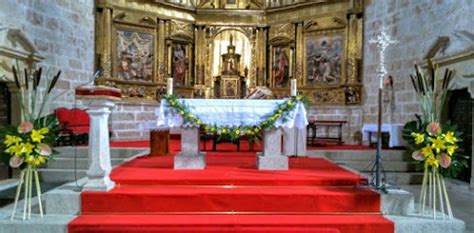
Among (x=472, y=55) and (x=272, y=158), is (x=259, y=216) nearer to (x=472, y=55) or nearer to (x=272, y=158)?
(x=272, y=158)

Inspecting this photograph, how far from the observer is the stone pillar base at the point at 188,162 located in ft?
20.3

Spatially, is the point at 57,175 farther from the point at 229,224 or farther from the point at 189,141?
the point at 229,224

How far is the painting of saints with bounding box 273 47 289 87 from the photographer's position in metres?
12.7

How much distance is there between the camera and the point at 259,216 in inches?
190

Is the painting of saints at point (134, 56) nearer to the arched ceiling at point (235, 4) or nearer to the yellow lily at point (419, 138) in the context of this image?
the arched ceiling at point (235, 4)

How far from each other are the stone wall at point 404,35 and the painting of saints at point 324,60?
0.77 metres

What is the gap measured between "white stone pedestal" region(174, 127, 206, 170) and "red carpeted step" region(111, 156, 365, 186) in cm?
14

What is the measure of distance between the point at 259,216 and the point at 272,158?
1.49 metres

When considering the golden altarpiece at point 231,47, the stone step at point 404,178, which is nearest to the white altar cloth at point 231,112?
the stone step at point 404,178

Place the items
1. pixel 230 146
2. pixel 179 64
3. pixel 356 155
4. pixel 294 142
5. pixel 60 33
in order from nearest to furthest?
pixel 294 142 < pixel 356 155 < pixel 60 33 < pixel 230 146 < pixel 179 64

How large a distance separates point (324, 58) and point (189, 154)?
697cm

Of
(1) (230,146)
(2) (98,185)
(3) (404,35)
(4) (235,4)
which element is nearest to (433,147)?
(2) (98,185)

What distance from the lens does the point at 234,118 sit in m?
6.15

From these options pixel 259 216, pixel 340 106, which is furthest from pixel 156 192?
pixel 340 106
